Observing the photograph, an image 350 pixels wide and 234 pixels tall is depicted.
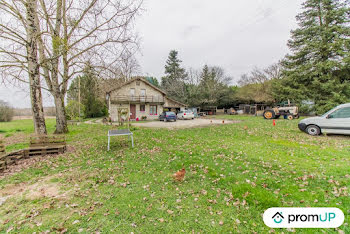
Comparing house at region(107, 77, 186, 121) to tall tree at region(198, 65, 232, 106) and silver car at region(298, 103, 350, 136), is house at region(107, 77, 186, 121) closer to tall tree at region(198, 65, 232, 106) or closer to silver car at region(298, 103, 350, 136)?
tall tree at region(198, 65, 232, 106)

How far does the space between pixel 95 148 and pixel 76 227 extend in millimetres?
5210

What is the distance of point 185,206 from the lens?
284 cm

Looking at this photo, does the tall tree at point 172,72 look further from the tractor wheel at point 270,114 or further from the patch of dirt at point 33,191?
the patch of dirt at point 33,191

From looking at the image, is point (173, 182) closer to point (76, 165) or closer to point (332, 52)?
point (76, 165)

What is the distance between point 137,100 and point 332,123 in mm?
23183

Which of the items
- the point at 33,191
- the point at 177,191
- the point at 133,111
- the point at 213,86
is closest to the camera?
the point at 177,191

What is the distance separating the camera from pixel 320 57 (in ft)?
64.0

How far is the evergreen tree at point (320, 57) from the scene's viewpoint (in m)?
17.6

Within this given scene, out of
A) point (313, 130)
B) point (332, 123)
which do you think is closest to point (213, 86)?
point (313, 130)

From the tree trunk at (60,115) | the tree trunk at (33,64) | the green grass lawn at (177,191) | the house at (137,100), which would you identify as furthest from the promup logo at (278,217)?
the house at (137,100)

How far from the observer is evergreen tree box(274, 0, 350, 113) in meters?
17.6

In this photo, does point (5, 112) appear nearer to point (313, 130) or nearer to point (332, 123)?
point (313, 130)

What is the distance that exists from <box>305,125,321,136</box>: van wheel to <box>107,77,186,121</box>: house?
21655 mm

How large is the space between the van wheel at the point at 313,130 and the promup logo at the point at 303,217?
24.7ft
